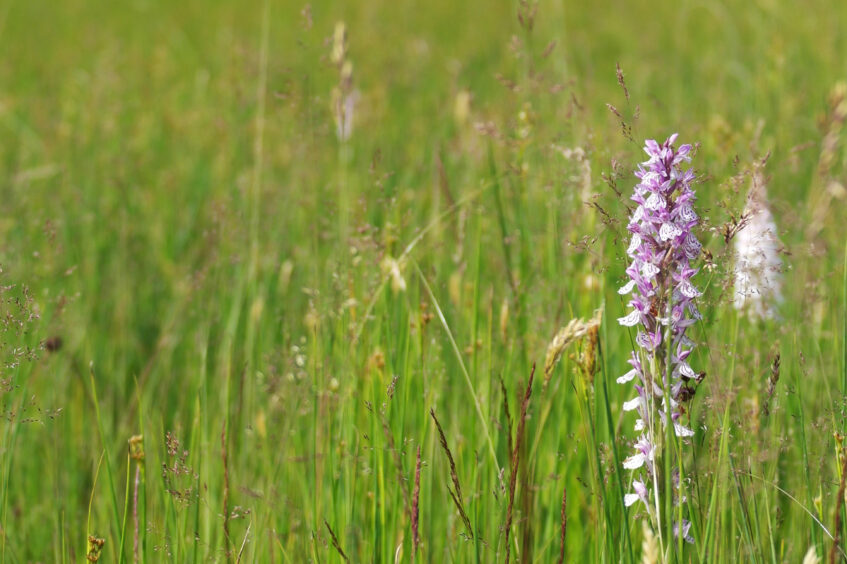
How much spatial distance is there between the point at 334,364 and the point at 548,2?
6.19m

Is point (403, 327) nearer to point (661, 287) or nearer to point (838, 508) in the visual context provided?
point (661, 287)

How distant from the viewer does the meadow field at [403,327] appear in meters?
1.56

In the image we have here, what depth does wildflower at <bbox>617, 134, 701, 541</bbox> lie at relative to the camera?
126 centimetres

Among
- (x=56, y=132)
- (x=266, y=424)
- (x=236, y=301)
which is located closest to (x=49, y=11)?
(x=56, y=132)

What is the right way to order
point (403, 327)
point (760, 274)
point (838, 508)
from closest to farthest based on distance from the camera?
point (838, 508) → point (760, 274) → point (403, 327)

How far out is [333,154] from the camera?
4.66m

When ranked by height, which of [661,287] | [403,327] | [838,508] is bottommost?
[838,508]

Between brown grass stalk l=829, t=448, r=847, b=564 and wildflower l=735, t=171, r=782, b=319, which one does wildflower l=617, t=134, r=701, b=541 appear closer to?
brown grass stalk l=829, t=448, r=847, b=564

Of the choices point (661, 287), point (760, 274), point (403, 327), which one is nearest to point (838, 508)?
point (661, 287)

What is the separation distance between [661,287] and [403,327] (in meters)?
0.97

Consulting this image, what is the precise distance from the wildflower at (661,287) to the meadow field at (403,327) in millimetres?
32

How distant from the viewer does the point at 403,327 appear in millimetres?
2166

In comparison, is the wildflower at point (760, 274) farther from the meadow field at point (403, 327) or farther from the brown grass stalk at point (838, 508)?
the brown grass stalk at point (838, 508)

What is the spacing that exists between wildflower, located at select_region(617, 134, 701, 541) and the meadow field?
32 millimetres
